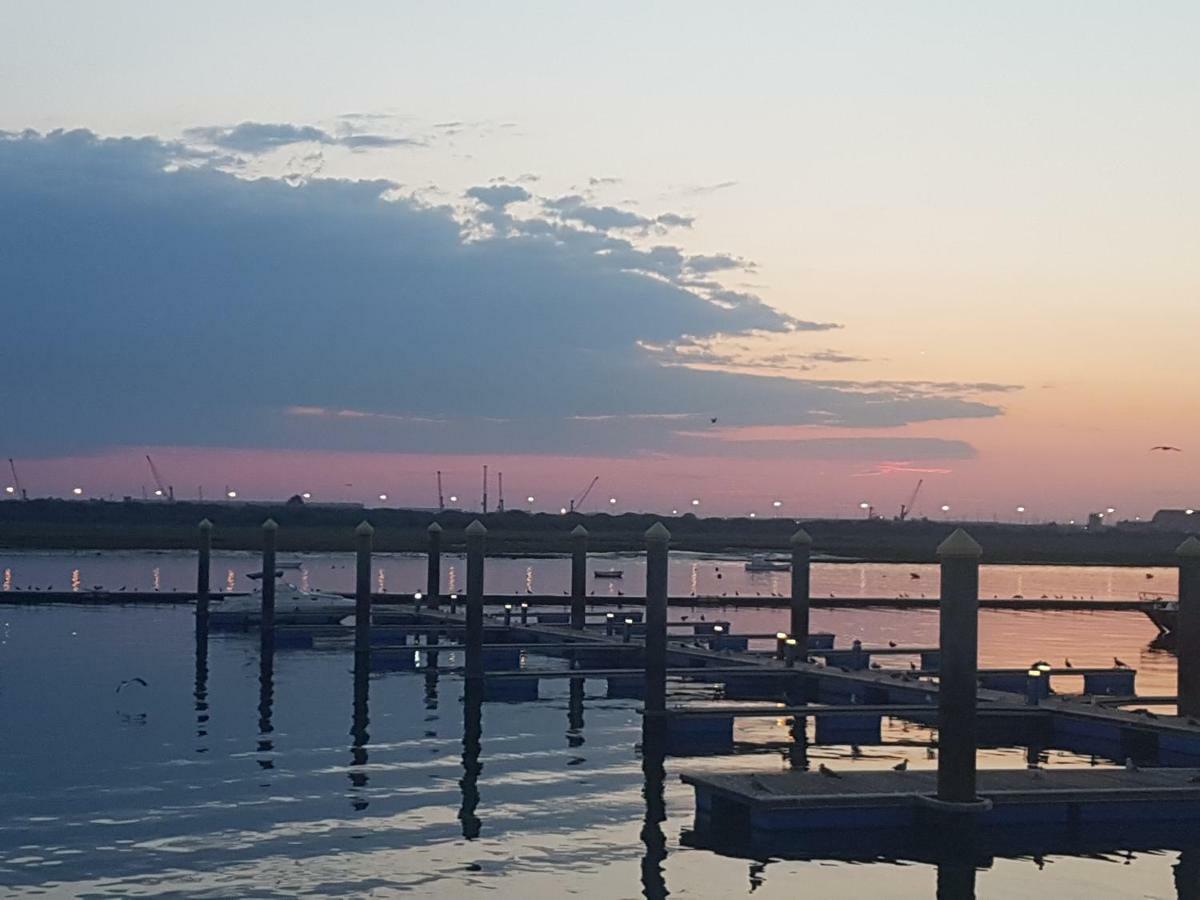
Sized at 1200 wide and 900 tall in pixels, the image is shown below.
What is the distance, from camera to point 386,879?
80.5ft

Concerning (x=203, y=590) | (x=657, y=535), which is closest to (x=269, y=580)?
(x=203, y=590)

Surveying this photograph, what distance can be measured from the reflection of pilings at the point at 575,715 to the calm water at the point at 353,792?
19 cm

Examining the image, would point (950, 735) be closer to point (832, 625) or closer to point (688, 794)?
point (688, 794)

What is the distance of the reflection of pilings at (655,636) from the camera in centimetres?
3756

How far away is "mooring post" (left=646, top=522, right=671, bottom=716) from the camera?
3759cm

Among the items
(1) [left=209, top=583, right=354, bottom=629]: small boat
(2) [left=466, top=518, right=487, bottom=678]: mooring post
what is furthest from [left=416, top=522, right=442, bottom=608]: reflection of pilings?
(2) [left=466, top=518, right=487, bottom=678]: mooring post

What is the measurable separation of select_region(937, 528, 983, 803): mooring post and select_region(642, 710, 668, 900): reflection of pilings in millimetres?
4903

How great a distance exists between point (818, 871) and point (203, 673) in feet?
106

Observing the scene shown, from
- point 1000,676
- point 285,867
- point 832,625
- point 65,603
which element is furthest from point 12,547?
point 285,867

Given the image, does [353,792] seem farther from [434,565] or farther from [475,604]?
[434,565]

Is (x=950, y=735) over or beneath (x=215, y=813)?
over

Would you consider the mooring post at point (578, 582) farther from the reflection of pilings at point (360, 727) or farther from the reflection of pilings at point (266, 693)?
the reflection of pilings at point (266, 693)

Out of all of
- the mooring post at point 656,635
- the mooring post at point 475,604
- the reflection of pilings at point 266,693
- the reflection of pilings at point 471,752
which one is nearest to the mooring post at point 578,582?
the reflection of pilings at point 266,693

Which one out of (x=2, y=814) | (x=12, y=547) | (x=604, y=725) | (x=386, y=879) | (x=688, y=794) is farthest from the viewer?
(x=12, y=547)
